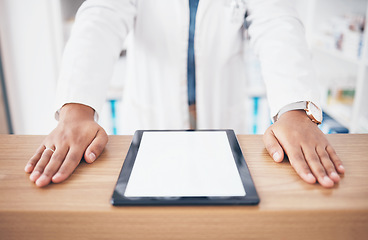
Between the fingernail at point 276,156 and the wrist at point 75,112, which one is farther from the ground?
the wrist at point 75,112

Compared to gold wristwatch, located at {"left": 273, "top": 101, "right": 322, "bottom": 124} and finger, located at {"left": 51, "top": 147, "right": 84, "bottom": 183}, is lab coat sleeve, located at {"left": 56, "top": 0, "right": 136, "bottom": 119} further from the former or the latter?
gold wristwatch, located at {"left": 273, "top": 101, "right": 322, "bottom": 124}

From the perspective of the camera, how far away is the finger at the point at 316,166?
0.52 meters

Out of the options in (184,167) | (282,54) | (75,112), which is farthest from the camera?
(282,54)

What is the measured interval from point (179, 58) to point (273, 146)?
74cm

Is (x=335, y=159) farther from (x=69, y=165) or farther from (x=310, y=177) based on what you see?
(x=69, y=165)

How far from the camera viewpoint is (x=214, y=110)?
1.42 metres

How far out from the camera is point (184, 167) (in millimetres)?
549

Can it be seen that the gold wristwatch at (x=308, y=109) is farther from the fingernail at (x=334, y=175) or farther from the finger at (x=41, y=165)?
the finger at (x=41, y=165)

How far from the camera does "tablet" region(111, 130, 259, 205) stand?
46 cm

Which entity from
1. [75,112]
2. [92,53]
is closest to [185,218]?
[75,112]

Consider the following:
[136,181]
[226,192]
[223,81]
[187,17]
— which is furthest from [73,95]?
[223,81]

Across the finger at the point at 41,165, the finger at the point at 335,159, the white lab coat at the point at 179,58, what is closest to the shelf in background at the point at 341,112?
the white lab coat at the point at 179,58

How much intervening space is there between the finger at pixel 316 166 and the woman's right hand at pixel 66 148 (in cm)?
40

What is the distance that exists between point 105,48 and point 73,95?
24 cm
